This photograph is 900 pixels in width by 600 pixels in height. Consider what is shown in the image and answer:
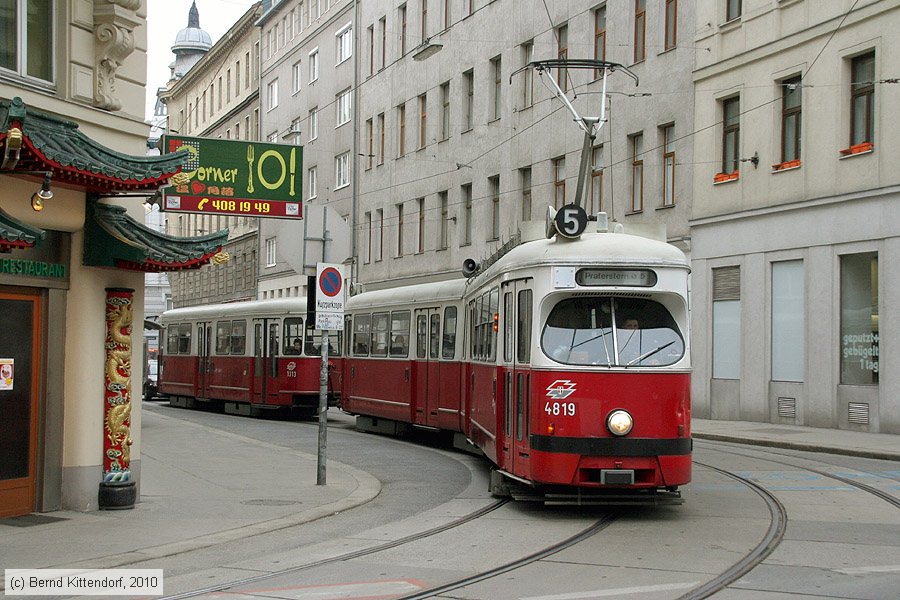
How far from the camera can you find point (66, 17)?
43.3 feet

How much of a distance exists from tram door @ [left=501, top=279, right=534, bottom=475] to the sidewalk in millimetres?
2036

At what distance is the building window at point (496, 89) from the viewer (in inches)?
1682

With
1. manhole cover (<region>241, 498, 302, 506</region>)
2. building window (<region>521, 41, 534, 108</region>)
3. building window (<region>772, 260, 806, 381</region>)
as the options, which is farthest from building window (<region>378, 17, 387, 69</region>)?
manhole cover (<region>241, 498, 302, 506</region>)

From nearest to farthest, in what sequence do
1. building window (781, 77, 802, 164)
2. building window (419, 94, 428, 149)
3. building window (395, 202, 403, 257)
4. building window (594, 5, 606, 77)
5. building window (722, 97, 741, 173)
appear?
building window (781, 77, 802, 164) < building window (722, 97, 741, 173) < building window (594, 5, 606, 77) < building window (419, 94, 428, 149) < building window (395, 202, 403, 257)

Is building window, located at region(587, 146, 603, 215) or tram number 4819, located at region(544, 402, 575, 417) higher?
building window, located at region(587, 146, 603, 215)

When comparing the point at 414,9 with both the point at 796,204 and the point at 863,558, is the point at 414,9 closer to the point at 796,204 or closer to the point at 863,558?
the point at 796,204

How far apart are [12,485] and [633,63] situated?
1005 inches

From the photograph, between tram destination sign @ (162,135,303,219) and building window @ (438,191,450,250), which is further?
building window @ (438,191,450,250)

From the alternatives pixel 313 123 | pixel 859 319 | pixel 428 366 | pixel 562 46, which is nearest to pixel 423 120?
pixel 562 46

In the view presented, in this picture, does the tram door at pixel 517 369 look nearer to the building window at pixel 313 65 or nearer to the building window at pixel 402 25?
the building window at pixel 402 25

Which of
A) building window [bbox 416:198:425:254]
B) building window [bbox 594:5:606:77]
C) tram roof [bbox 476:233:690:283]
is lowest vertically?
tram roof [bbox 476:233:690:283]

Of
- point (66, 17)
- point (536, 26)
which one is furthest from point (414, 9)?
point (66, 17)

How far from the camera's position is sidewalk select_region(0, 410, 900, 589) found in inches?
429

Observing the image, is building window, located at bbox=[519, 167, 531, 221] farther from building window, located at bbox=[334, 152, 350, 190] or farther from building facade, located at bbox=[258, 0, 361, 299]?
building window, located at bbox=[334, 152, 350, 190]
